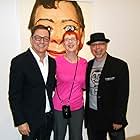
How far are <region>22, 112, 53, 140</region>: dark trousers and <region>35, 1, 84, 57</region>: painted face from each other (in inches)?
36.1

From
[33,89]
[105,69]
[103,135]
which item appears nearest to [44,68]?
[33,89]

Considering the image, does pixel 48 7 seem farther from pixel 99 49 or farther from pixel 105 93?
pixel 105 93

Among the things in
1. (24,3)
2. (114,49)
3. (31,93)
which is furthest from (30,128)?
(114,49)

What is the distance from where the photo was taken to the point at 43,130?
91.1 inches

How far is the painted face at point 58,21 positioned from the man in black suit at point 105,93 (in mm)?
571

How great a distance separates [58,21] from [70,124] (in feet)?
3.85

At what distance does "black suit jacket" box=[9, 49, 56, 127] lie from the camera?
84.7 inches

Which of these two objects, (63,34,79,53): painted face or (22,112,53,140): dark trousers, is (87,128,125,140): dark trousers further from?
(63,34,79,53): painted face

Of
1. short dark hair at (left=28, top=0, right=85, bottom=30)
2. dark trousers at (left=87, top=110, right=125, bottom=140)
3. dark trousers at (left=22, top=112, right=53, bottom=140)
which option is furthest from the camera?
short dark hair at (left=28, top=0, right=85, bottom=30)

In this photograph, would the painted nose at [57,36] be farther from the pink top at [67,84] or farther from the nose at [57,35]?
the pink top at [67,84]

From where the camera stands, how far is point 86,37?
3.29 metres

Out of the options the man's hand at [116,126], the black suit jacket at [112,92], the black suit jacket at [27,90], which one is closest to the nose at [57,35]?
the black suit jacket at [112,92]

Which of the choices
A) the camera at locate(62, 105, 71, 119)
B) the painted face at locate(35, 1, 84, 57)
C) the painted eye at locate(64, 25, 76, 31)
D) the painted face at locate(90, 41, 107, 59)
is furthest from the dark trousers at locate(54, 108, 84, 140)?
the painted eye at locate(64, 25, 76, 31)
